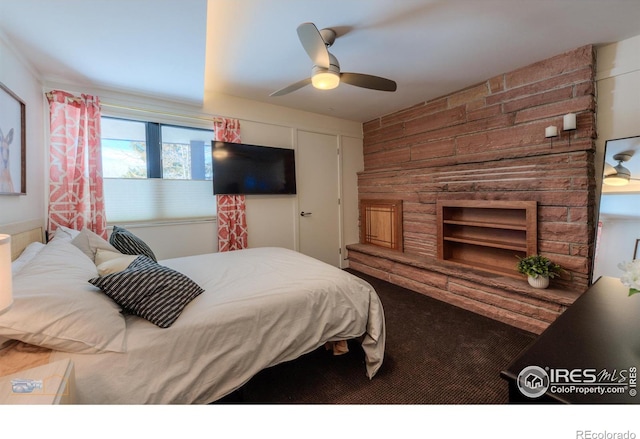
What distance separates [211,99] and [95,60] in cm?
118

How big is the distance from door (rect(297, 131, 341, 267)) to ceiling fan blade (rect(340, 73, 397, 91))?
69.5 inches

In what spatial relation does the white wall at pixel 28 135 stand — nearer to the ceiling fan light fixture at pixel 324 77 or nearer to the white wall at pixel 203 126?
the white wall at pixel 203 126

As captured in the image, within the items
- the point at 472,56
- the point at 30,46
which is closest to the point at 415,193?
the point at 472,56

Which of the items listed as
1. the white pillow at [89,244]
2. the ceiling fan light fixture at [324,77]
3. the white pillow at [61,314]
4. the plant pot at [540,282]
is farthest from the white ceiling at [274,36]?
the plant pot at [540,282]

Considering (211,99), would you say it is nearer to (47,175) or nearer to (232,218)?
(232,218)

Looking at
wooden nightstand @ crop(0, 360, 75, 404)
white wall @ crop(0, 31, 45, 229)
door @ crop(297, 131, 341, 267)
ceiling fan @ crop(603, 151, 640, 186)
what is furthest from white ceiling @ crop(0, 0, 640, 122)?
wooden nightstand @ crop(0, 360, 75, 404)

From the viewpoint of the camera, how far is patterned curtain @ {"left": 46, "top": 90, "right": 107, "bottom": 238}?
224cm

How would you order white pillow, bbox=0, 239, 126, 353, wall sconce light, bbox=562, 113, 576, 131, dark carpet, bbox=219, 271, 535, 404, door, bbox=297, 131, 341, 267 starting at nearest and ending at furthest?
white pillow, bbox=0, 239, 126, 353 → dark carpet, bbox=219, 271, 535, 404 → wall sconce light, bbox=562, 113, 576, 131 → door, bbox=297, 131, 341, 267

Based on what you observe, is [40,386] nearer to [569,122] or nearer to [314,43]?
[314,43]

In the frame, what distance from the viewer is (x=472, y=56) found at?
92.1 inches

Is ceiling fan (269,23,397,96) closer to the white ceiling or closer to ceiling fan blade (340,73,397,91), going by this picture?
ceiling fan blade (340,73,397,91)

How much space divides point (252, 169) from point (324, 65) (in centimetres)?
177

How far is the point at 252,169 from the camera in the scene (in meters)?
3.28

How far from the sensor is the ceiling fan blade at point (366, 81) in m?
2.03
